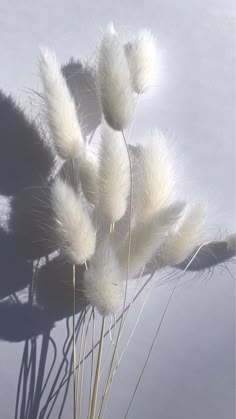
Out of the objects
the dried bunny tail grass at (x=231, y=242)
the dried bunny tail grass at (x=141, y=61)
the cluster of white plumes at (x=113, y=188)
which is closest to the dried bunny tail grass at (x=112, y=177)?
the cluster of white plumes at (x=113, y=188)

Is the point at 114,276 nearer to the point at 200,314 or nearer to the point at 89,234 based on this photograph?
the point at 89,234

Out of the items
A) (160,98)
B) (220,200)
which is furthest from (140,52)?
(220,200)

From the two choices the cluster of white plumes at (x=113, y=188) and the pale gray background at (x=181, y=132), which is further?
the pale gray background at (x=181, y=132)

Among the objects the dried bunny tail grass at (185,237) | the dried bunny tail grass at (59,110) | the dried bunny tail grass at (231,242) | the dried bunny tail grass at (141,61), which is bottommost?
the dried bunny tail grass at (185,237)

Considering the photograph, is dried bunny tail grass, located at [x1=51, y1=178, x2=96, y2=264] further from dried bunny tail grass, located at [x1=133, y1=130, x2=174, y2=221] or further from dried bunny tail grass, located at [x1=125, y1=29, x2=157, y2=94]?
dried bunny tail grass, located at [x1=125, y1=29, x2=157, y2=94]

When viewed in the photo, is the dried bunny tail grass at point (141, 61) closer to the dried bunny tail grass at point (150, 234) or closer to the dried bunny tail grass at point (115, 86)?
the dried bunny tail grass at point (115, 86)

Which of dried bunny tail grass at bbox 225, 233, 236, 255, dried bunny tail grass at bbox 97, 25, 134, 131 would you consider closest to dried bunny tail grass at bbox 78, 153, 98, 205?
dried bunny tail grass at bbox 97, 25, 134, 131

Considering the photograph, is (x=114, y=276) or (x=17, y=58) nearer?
(x=114, y=276)
